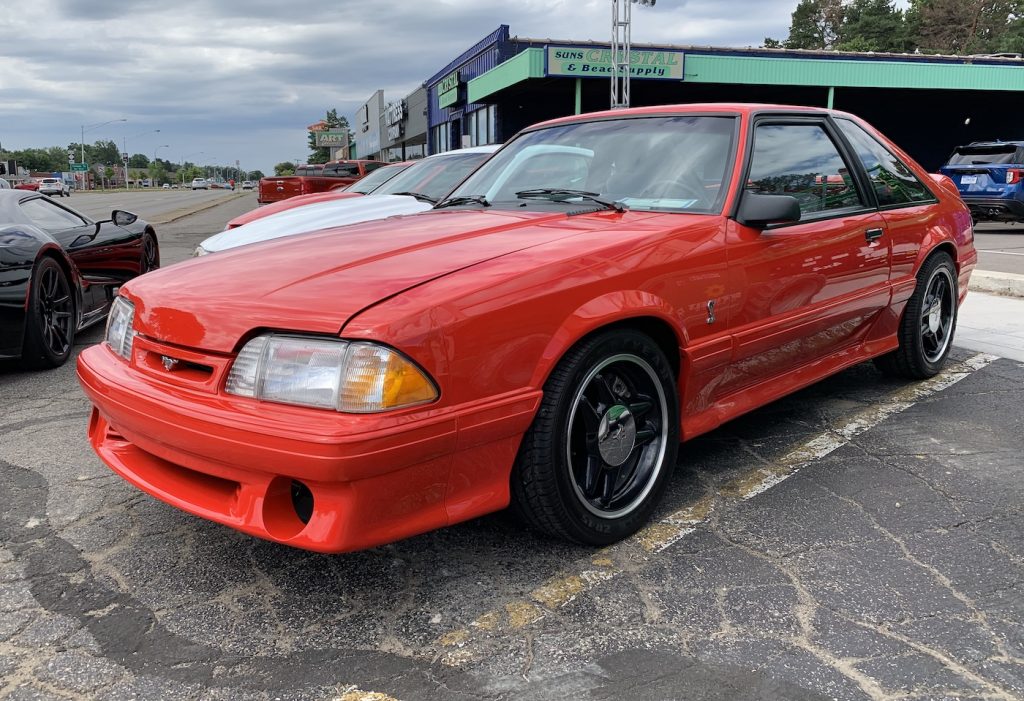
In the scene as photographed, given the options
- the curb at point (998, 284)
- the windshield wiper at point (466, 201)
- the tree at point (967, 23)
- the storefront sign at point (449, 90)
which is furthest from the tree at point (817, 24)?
the windshield wiper at point (466, 201)

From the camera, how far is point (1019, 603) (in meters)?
2.31

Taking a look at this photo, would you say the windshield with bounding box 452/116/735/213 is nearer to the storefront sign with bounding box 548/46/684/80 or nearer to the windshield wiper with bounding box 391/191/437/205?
the windshield wiper with bounding box 391/191/437/205

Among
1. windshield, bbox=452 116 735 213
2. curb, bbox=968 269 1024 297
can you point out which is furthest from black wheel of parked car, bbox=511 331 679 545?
curb, bbox=968 269 1024 297

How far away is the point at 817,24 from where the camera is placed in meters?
70.4

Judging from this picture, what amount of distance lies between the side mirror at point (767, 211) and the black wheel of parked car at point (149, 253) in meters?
5.74

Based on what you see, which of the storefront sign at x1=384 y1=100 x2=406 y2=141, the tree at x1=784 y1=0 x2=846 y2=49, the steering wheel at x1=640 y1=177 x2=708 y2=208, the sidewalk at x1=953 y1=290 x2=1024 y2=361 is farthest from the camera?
the tree at x1=784 y1=0 x2=846 y2=49

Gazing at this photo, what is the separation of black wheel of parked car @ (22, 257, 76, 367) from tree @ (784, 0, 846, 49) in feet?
239

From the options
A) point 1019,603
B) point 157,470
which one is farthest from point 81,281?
point 1019,603

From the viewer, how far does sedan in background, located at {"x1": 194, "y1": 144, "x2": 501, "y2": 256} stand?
567 cm

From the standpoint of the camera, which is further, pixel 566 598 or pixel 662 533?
pixel 662 533

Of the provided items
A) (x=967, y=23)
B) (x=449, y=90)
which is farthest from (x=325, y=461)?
(x=967, y=23)

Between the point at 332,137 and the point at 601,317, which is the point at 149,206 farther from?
the point at 332,137

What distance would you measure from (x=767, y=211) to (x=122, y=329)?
224 cm

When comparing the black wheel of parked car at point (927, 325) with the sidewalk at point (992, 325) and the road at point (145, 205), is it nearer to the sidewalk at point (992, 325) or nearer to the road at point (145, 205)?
the sidewalk at point (992, 325)
